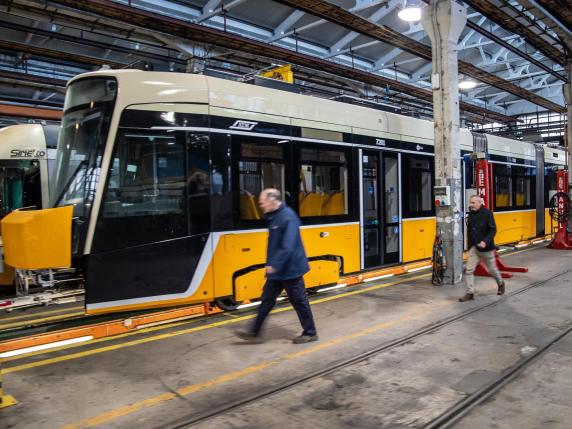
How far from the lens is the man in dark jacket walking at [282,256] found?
211 inches

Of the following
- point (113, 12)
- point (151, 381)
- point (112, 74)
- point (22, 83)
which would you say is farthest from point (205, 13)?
point (151, 381)

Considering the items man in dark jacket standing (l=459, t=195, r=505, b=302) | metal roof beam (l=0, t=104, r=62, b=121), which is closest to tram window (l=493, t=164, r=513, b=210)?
man in dark jacket standing (l=459, t=195, r=505, b=302)

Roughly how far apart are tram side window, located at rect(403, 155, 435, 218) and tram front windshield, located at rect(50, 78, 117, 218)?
243 inches

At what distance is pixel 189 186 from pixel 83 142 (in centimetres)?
141

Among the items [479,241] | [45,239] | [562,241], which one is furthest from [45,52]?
[562,241]

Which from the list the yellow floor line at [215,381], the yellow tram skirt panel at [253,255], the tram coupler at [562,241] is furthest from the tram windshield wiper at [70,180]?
the tram coupler at [562,241]

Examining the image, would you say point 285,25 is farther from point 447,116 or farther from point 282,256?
point 282,256

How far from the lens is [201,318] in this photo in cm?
699

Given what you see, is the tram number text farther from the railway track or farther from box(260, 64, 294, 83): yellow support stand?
the railway track

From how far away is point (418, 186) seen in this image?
10.3m

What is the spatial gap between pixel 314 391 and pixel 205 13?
385 inches

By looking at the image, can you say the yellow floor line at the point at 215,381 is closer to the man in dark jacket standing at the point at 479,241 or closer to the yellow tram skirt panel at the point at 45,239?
the man in dark jacket standing at the point at 479,241

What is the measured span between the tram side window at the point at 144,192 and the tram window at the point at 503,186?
397 inches

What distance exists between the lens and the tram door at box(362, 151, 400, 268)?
9031mm
